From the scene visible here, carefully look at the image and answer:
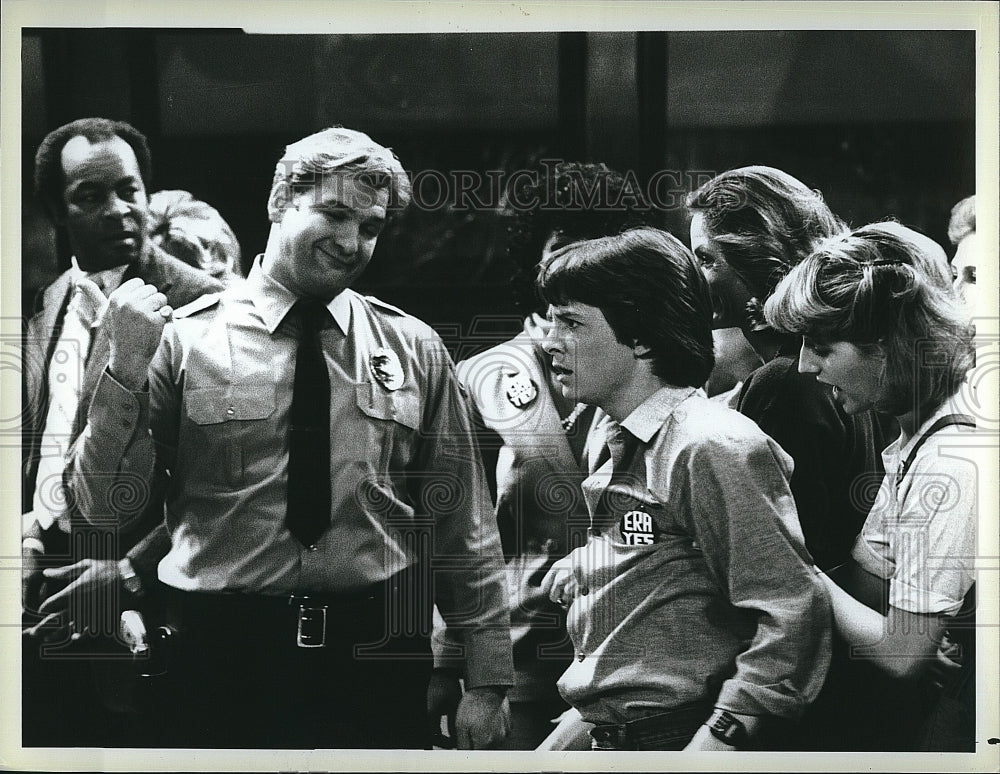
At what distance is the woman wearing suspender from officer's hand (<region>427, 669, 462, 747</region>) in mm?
1208

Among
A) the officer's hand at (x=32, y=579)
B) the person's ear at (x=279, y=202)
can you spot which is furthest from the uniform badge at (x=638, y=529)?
the officer's hand at (x=32, y=579)

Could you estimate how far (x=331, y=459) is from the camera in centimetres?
307

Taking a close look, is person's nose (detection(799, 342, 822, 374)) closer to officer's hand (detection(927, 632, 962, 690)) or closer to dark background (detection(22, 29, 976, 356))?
dark background (detection(22, 29, 976, 356))

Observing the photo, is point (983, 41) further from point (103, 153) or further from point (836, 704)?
point (103, 153)

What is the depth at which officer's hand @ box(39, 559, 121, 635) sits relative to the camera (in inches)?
124

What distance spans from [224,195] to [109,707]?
1782 mm

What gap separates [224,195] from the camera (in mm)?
3113

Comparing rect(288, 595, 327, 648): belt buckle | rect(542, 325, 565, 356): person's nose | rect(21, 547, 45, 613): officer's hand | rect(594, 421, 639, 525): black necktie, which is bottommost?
rect(288, 595, 327, 648): belt buckle

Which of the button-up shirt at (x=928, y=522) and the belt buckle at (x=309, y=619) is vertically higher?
the button-up shirt at (x=928, y=522)

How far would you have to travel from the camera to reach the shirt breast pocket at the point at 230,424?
10.1 ft

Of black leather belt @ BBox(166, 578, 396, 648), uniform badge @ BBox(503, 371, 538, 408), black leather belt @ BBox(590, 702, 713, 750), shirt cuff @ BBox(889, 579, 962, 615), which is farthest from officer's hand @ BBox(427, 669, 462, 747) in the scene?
shirt cuff @ BBox(889, 579, 962, 615)

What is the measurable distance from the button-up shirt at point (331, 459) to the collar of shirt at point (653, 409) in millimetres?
530

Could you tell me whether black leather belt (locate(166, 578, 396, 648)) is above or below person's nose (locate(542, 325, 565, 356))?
below

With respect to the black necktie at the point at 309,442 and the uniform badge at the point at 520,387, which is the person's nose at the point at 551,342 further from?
the black necktie at the point at 309,442
